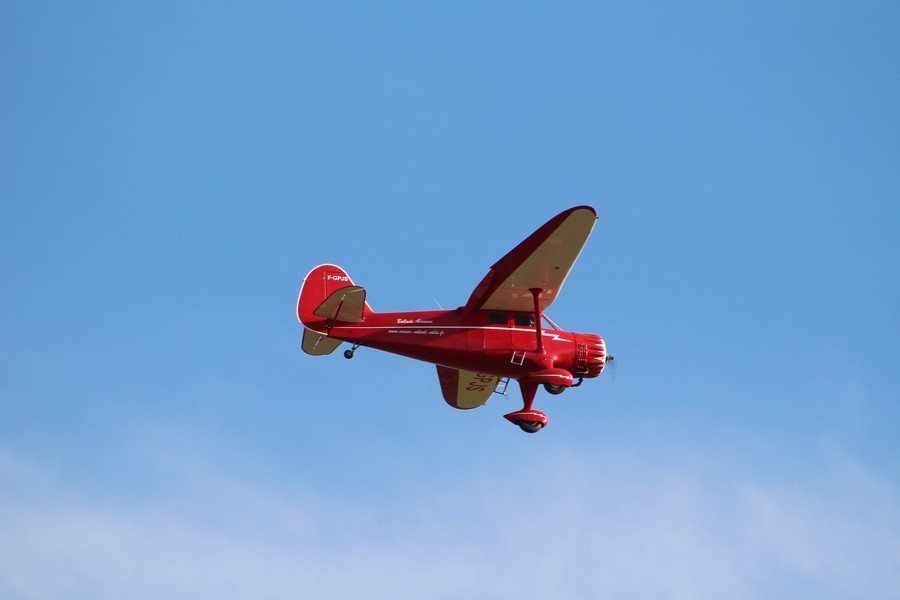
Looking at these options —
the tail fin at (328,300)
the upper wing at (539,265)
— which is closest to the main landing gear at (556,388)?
the upper wing at (539,265)

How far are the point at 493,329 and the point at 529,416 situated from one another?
2.22 m

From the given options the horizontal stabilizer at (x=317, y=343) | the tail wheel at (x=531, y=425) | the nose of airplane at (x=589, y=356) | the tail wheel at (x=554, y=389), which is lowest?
the tail wheel at (x=531, y=425)

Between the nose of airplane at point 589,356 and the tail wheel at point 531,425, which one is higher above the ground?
the nose of airplane at point 589,356

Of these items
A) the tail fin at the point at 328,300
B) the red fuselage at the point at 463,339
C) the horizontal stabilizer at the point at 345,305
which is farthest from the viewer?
the red fuselage at the point at 463,339

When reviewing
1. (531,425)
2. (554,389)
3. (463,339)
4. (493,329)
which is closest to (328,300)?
(463,339)

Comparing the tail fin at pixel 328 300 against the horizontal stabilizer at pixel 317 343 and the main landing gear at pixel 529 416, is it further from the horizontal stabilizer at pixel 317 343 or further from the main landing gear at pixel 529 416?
the main landing gear at pixel 529 416

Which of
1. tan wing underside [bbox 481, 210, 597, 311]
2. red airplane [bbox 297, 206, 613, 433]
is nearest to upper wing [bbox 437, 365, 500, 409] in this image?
red airplane [bbox 297, 206, 613, 433]

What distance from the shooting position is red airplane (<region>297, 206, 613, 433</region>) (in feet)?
87.3

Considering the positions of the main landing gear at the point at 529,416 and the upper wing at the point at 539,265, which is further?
the main landing gear at the point at 529,416

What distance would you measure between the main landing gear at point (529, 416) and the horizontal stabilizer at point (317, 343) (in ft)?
14.4

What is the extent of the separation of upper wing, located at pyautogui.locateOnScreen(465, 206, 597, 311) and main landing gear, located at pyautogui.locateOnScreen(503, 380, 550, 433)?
6.33 ft

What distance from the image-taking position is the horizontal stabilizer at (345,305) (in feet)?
86.3

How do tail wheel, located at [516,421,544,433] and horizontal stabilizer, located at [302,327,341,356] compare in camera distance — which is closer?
horizontal stabilizer, located at [302,327,341,356]

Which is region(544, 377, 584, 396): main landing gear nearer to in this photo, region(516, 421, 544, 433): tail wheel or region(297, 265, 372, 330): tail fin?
region(516, 421, 544, 433): tail wheel
